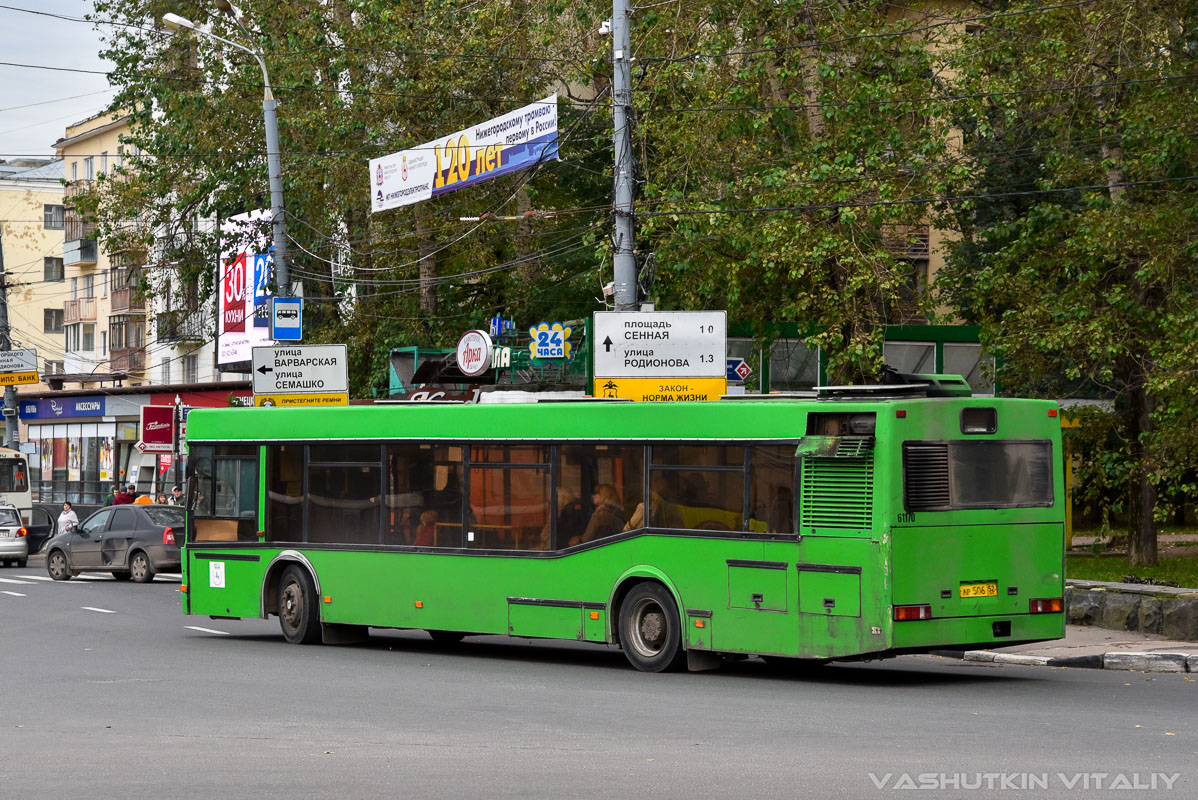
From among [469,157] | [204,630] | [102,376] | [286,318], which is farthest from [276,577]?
[102,376]

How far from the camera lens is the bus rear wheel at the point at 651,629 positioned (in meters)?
15.4

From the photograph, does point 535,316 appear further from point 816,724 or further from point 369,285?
point 816,724

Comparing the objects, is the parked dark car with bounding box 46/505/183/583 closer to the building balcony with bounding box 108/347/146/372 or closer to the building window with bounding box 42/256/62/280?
the building balcony with bounding box 108/347/146/372

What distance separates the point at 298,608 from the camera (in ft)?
62.1

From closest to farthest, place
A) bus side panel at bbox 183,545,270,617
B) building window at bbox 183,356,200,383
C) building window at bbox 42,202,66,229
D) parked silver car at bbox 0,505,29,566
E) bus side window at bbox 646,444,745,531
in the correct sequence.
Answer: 1. bus side window at bbox 646,444,745,531
2. bus side panel at bbox 183,545,270,617
3. parked silver car at bbox 0,505,29,566
4. building window at bbox 183,356,200,383
5. building window at bbox 42,202,66,229

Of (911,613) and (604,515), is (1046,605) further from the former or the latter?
(604,515)

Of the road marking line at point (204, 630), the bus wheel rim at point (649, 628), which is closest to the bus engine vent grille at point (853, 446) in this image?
the bus wheel rim at point (649, 628)

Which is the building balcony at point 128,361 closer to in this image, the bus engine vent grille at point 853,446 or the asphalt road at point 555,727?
the asphalt road at point 555,727

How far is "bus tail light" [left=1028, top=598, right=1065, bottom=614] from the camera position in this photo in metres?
14.9

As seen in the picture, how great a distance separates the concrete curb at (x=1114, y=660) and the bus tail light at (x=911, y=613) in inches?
80.7

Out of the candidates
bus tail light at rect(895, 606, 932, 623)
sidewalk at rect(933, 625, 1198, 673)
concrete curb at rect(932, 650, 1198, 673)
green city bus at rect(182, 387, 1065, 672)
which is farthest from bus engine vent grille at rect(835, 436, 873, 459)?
sidewalk at rect(933, 625, 1198, 673)

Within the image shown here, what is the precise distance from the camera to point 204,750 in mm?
10352

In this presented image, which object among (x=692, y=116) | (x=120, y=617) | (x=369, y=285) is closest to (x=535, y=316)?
(x=369, y=285)

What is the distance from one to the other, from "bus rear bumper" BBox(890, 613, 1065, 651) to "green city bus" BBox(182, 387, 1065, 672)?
0.02 meters
